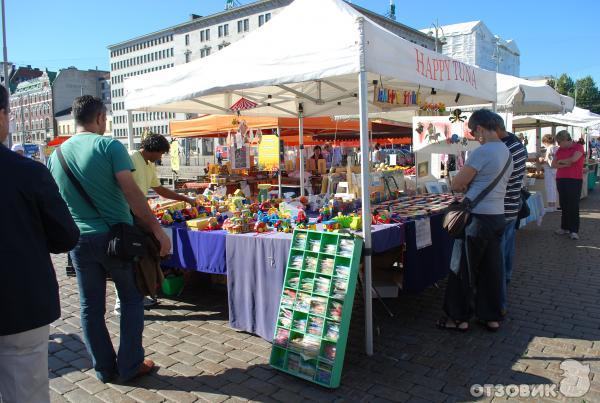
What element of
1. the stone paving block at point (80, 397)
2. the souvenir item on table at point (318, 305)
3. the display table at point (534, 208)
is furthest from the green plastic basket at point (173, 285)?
the display table at point (534, 208)

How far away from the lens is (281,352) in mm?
3133

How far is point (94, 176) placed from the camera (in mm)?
2715

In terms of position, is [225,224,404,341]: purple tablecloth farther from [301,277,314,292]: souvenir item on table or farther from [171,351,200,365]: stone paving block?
[171,351,200,365]: stone paving block

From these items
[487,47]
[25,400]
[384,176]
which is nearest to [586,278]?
[384,176]

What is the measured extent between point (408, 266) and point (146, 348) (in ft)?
7.30

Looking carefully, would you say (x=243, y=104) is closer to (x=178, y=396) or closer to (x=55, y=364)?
(x=55, y=364)

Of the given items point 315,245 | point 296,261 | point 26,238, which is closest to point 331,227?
point 315,245

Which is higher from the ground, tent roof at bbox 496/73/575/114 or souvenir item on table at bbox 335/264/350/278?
tent roof at bbox 496/73/575/114

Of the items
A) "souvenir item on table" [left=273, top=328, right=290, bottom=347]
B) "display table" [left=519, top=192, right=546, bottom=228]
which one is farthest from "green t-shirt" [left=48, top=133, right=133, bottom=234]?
"display table" [left=519, top=192, right=546, bottom=228]

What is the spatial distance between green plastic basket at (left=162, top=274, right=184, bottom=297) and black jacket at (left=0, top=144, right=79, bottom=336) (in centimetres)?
284

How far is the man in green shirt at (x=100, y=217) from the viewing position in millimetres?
2709

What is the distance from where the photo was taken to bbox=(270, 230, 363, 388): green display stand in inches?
114

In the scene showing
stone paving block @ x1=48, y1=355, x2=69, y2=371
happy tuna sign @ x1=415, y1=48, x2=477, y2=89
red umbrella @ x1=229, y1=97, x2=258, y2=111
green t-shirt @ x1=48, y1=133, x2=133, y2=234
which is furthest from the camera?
red umbrella @ x1=229, y1=97, x2=258, y2=111

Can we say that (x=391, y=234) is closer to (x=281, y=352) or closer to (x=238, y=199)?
(x=281, y=352)
